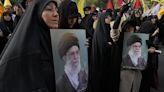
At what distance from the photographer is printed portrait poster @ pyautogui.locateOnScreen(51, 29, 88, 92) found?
10.1 ft

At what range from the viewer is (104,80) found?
6.41 meters

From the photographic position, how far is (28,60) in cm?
290

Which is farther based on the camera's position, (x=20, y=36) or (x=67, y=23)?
(x=67, y=23)

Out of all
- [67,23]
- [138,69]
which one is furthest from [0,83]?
[138,69]

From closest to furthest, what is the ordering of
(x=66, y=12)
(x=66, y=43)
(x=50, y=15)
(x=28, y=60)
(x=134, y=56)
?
1. (x=28, y=60)
2. (x=50, y=15)
3. (x=66, y=43)
4. (x=66, y=12)
5. (x=134, y=56)

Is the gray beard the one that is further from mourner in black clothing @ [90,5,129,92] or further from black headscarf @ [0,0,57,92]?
mourner in black clothing @ [90,5,129,92]

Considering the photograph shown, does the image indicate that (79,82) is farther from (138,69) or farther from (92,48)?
(92,48)

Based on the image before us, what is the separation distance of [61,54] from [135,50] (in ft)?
8.22

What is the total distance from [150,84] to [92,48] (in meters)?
1.14

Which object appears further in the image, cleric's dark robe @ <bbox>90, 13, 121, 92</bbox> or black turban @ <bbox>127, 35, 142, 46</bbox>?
cleric's dark robe @ <bbox>90, 13, 121, 92</bbox>

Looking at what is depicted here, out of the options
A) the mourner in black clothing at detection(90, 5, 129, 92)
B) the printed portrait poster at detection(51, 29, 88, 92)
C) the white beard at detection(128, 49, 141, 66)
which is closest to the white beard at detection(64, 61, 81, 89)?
the printed portrait poster at detection(51, 29, 88, 92)

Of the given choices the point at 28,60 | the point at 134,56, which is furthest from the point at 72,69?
the point at 134,56

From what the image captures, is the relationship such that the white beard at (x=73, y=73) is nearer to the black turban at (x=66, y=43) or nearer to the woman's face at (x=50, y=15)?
the black turban at (x=66, y=43)

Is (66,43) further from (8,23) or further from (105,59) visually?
(8,23)
